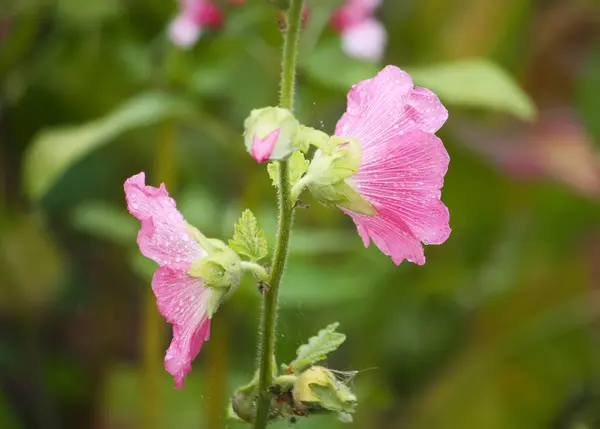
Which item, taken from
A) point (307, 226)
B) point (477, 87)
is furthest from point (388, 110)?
point (307, 226)

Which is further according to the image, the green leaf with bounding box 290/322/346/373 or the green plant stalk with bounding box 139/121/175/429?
the green plant stalk with bounding box 139/121/175/429

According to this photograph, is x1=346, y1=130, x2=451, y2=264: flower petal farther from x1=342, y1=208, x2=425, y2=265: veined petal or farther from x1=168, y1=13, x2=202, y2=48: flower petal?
x1=168, y1=13, x2=202, y2=48: flower petal

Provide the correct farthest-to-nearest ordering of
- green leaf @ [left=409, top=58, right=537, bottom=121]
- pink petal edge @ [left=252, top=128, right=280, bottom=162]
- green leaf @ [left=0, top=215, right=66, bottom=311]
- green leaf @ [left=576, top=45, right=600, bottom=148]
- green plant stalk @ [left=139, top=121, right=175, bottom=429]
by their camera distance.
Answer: green leaf @ [left=576, top=45, right=600, bottom=148]
green leaf @ [left=0, top=215, right=66, bottom=311]
green plant stalk @ [left=139, top=121, right=175, bottom=429]
green leaf @ [left=409, top=58, right=537, bottom=121]
pink petal edge @ [left=252, top=128, right=280, bottom=162]

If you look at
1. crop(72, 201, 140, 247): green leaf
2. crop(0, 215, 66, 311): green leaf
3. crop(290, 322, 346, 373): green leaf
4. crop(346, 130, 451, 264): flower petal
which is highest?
crop(346, 130, 451, 264): flower petal

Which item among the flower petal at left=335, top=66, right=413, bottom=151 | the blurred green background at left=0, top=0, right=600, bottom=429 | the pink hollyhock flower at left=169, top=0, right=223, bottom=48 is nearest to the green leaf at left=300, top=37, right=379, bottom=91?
the blurred green background at left=0, top=0, right=600, bottom=429

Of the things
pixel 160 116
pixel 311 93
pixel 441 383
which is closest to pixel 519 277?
pixel 441 383

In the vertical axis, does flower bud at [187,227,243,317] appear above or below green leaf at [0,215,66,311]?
above

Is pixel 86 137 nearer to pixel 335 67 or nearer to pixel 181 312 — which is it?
pixel 335 67
